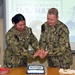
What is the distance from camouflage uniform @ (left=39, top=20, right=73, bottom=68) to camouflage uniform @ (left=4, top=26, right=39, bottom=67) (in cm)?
21

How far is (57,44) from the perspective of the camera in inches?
129

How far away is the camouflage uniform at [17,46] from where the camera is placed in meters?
3.15

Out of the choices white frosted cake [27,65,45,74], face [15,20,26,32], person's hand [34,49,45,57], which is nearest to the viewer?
white frosted cake [27,65,45,74]

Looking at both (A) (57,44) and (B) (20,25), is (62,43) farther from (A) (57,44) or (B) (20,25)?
(B) (20,25)

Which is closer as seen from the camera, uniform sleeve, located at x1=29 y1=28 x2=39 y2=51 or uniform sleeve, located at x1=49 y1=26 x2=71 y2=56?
uniform sleeve, located at x1=49 y1=26 x2=71 y2=56

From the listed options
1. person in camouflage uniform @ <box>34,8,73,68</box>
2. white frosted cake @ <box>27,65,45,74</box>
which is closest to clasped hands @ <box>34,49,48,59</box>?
person in camouflage uniform @ <box>34,8,73,68</box>

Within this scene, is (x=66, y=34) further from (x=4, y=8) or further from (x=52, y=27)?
(x=4, y=8)

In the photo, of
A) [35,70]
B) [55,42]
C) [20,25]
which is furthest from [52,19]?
[35,70]

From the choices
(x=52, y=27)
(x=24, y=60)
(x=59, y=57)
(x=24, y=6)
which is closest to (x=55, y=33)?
(x=52, y=27)

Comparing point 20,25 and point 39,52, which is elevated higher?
point 20,25

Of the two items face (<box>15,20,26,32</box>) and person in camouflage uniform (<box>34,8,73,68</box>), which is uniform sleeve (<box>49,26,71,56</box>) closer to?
person in camouflage uniform (<box>34,8,73,68</box>)

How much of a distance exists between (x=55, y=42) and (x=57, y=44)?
4cm

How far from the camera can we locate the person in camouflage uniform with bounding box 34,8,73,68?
3.19 m

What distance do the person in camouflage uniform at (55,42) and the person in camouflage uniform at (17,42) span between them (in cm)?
20
